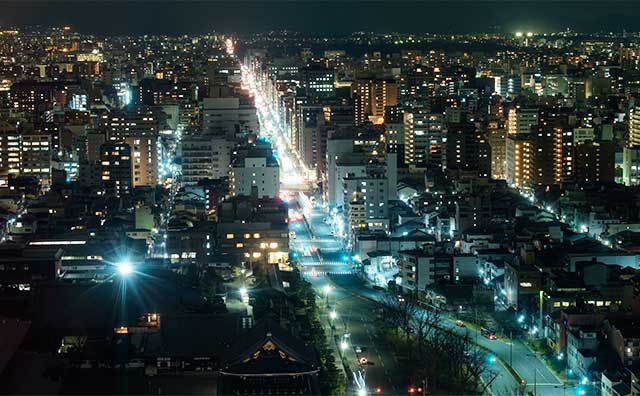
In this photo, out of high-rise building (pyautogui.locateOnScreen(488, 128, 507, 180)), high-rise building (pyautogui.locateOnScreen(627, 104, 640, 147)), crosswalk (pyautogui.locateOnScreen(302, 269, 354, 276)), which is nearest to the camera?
crosswalk (pyautogui.locateOnScreen(302, 269, 354, 276))

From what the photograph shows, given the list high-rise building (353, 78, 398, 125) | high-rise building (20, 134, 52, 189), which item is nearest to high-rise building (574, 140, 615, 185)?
high-rise building (20, 134, 52, 189)

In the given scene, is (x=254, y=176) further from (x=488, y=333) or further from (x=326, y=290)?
(x=488, y=333)

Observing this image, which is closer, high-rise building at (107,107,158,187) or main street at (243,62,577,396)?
main street at (243,62,577,396)

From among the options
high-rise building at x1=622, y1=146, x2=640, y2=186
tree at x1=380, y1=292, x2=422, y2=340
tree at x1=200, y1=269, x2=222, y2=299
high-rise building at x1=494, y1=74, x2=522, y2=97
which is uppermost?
high-rise building at x1=494, y1=74, x2=522, y2=97

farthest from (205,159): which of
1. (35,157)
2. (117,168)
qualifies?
(35,157)

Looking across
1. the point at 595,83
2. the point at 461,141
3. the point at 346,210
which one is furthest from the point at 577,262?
the point at 595,83

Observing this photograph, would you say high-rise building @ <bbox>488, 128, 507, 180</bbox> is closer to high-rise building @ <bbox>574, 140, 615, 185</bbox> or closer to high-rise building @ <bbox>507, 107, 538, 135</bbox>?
high-rise building @ <bbox>507, 107, 538, 135</bbox>

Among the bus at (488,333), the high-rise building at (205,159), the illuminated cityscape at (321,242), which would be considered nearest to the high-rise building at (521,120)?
the illuminated cityscape at (321,242)

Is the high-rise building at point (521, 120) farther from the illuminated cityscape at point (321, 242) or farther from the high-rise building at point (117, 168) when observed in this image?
the high-rise building at point (117, 168)
